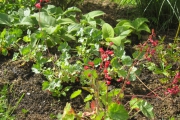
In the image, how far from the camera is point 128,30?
3.57 meters

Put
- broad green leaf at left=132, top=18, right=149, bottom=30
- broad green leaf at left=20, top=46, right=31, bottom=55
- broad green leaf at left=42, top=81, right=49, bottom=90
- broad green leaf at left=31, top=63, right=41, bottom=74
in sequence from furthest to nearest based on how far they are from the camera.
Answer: broad green leaf at left=132, top=18, right=149, bottom=30
broad green leaf at left=20, top=46, right=31, bottom=55
broad green leaf at left=31, top=63, right=41, bottom=74
broad green leaf at left=42, top=81, right=49, bottom=90

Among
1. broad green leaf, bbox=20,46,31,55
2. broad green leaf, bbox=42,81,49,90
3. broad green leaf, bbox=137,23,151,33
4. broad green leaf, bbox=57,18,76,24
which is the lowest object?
broad green leaf, bbox=42,81,49,90

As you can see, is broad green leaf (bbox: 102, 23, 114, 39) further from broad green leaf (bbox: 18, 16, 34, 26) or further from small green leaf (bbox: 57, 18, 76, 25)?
broad green leaf (bbox: 18, 16, 34, 26)

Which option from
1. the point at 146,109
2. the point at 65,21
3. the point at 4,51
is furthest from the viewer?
the point at 65,21

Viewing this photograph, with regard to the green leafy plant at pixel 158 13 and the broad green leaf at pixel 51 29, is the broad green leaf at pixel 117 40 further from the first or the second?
the green leafy plant at pixel 158 13

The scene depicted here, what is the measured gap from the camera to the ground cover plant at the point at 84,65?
270 cm

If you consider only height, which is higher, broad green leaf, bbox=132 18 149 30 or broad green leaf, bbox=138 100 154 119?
broad green leaf, bbox=132 18 149 30

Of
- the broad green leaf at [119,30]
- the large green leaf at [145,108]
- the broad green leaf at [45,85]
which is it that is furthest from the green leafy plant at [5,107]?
the broad green leaf at [119,30]

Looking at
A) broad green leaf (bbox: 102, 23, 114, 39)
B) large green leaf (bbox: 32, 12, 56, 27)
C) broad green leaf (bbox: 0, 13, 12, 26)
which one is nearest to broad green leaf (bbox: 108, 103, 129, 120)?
broad green leaf (bbox: 102, 23, 114, 39)

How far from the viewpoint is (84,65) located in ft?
10.5

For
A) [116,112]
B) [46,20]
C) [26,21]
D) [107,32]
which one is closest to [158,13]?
[107,32]

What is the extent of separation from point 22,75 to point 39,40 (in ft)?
1.41

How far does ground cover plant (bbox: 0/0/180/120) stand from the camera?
8.85 feet

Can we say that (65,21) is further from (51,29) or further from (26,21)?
(26,21)
